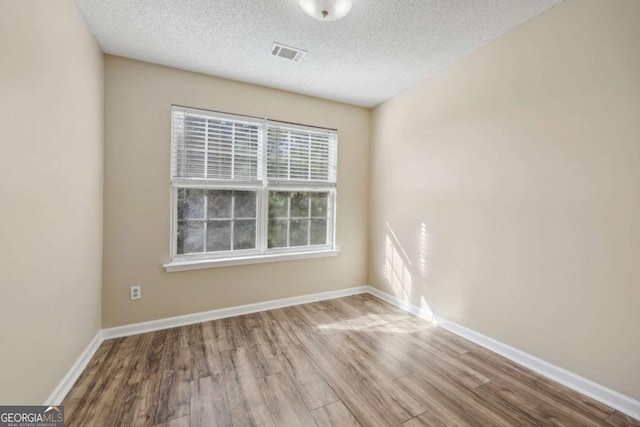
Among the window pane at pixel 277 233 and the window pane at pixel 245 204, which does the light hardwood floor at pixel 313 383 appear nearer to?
the window pane at pixel 277 233

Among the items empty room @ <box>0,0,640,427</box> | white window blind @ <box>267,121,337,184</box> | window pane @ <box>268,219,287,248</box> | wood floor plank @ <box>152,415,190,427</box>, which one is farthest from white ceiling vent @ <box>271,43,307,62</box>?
wood floor plank @ <box>152,415,190,427</box>

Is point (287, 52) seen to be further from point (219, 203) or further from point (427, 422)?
point (427, 422)

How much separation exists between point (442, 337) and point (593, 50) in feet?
8.01

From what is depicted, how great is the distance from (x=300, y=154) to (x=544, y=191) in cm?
241

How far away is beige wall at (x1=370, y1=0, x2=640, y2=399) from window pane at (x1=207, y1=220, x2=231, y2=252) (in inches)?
84.0

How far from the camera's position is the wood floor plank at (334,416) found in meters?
1.50

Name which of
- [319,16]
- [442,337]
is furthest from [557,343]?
[319,16]

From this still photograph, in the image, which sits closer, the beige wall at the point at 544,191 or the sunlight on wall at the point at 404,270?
the beige wall at the point at 544,191

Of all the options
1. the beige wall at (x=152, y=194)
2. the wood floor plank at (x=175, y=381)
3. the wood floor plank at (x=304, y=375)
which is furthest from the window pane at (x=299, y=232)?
the wood floor plank at (x=175, y=381)

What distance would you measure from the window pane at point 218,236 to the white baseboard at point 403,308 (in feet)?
2.23

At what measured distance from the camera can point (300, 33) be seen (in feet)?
7.01

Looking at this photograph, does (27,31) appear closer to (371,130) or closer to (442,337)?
(371,130)

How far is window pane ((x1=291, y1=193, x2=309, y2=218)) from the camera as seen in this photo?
3332 mm

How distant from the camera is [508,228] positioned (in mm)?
2174
